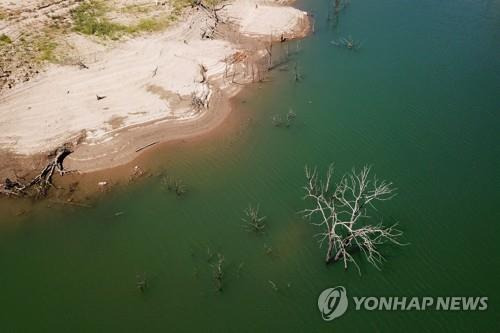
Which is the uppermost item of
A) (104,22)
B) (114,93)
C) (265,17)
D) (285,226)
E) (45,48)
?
(104,22)

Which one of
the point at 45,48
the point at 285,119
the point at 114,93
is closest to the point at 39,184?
the point at 114,93

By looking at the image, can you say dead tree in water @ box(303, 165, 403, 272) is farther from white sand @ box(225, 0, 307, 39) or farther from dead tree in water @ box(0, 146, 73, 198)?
white sand @ box(225, 0, 307, 39)

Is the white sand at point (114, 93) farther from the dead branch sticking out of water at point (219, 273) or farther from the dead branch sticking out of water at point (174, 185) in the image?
the dead branch sticking out of water at point (219, 273)

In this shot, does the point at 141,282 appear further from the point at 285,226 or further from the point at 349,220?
the point at 349,220

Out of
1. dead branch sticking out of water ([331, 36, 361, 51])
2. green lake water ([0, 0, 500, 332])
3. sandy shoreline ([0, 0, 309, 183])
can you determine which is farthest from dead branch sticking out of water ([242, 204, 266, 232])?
dead branch sticking out of water ([331, 36, 361, 51])

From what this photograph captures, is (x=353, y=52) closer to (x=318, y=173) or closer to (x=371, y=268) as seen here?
(x=318, y=173)

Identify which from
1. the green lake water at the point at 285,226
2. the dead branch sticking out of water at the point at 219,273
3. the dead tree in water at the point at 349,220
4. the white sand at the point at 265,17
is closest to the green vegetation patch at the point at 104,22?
the white sand at the point at 265,17

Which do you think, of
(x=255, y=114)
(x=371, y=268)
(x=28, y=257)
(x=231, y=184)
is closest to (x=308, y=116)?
(x=255, y=114)
